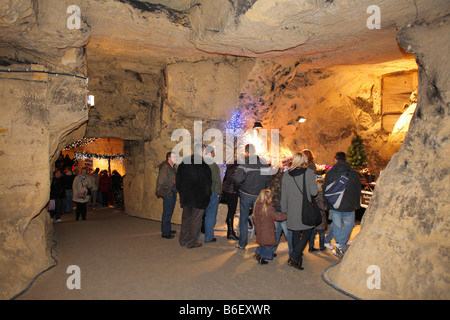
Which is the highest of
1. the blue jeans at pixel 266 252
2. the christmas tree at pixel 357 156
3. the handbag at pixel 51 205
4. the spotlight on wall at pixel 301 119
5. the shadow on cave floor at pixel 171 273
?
the spotlight on wall at pixel 301 119

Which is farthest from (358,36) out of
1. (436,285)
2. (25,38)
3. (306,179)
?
(25,38)

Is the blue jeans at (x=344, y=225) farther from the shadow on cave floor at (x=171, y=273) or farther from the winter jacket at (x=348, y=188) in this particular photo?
the shadow on cave floor at (x=171, y=273)

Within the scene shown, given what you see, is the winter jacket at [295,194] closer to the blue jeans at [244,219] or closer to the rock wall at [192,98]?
the blue jeans at [244,219]

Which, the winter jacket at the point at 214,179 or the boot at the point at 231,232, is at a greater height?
the winter jacket at the point at 214,179

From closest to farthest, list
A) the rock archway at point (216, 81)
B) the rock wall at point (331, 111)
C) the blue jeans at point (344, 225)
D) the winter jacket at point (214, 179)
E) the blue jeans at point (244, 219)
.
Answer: the rock archway at point (216, 81) < the blue jeans at point (344, 225) < the blue jeans at point (244, 219) < the winter jacket at point (214, 179) < the rock wall at point (331, 111)

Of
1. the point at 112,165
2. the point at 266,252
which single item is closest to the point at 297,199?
the point at 266,252

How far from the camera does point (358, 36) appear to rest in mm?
→ 5906

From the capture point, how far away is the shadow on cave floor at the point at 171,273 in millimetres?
4070

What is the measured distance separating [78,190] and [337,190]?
6620 millimetres

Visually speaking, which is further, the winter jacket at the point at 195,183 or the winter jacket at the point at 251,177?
the winter jacket at the point at 195,183

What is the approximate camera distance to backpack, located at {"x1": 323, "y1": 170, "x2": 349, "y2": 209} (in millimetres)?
5453

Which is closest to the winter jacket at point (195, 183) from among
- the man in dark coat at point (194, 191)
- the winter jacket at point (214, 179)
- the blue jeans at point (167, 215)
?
the man in dark coat at point (194, 191)

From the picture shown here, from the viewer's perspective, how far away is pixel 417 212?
156 inches

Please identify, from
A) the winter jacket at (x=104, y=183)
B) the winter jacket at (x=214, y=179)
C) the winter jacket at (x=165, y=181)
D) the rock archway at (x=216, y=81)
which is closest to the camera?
the rock archway at (x=216, y=81)
